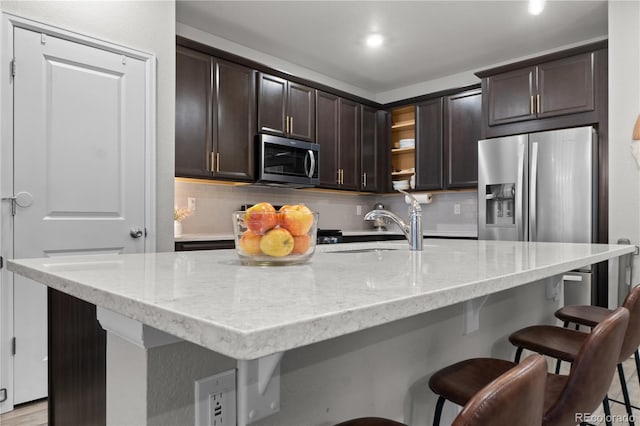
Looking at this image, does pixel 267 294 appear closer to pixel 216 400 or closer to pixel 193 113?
pixel 216 400

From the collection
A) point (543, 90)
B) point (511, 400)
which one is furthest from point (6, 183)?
point (543, 90)

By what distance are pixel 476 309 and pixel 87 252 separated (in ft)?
7.03

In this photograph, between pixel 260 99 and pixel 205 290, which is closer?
pixel 205 290

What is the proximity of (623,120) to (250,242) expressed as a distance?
3.20 meters

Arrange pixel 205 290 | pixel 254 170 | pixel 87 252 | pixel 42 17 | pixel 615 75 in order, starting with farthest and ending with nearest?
pixel 254 170 < pixel 615 75 < pixel 87 252 < pixel 42 17 < pixel 205 290

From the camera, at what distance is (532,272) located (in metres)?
0.95

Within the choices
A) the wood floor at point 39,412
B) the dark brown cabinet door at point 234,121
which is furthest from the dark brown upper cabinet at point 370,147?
the wood floor at point 39,412

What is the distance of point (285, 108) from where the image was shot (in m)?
3.95

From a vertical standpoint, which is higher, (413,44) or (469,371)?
(413,44)

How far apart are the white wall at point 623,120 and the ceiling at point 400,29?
26 cm

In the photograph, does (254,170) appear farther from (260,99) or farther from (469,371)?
(469,371)

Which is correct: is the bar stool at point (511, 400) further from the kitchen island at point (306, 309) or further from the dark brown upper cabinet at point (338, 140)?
the dark brown upper cabinet at point (338, 140)

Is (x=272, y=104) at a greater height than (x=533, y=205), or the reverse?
(x=272, y=104)

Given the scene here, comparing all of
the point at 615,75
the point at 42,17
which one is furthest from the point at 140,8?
the point at 615,75
